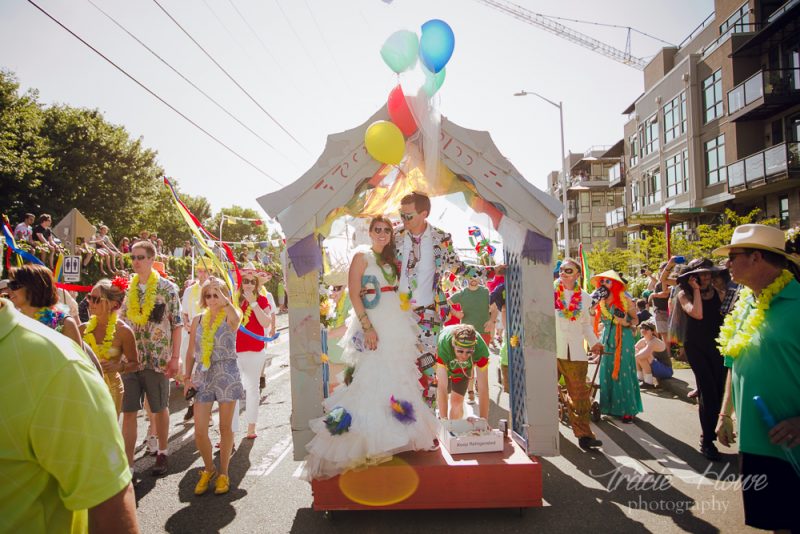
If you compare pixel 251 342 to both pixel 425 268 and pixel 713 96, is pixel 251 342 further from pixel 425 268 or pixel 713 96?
pixel 713 96

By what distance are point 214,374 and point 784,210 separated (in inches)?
905

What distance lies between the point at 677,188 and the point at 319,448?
Answer: 28.2 meters

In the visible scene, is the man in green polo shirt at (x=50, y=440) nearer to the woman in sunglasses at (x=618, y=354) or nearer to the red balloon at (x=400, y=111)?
the red balloon at (x=400, y=111)

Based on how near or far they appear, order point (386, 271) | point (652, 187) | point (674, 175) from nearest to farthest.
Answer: point (386, 271)
point (674, 175)
point (652, 187)

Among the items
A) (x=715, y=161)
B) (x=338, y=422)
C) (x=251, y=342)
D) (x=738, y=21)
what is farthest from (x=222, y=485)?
(x=738, y=21)

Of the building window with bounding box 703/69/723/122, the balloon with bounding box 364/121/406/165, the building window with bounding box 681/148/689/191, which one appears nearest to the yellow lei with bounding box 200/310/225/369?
the balloon with bounding box 364/121/406/165

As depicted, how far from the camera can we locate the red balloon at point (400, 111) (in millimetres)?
4449

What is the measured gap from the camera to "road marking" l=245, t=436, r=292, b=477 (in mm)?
5027

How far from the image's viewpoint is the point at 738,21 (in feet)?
71.2

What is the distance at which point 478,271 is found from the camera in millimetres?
4762

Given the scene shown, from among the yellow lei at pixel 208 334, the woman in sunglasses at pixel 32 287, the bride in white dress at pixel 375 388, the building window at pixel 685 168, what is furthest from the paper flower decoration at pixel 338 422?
the building window at pixel 685 168

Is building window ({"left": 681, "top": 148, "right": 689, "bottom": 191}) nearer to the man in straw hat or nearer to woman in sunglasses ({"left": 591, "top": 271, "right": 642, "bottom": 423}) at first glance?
woman in sunglasses ({"left": 591, "top": 271, "right": 642, "bottom": 423})

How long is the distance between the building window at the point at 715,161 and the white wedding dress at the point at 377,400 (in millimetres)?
23816

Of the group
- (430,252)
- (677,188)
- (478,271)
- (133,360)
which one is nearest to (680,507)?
(478,271)
